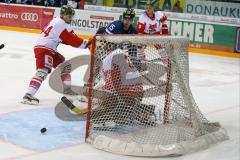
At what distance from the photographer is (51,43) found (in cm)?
529

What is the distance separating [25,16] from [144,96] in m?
9.85

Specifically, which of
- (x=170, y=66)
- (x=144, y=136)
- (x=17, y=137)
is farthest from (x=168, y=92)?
(x=17, y=137)

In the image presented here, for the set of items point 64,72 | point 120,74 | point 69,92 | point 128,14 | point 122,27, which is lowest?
point 69,92

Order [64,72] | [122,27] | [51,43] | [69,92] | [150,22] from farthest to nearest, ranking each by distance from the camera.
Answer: [150,22] → [69,92] → [64,72] → [51,43] → [122,27]

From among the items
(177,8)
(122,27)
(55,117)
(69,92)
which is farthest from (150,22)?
(177,8)

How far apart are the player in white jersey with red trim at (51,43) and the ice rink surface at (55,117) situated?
0.83 ft

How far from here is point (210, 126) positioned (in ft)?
14.4

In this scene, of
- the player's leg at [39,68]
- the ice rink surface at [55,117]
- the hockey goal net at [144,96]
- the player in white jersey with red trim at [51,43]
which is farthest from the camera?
the player's leg at [39,68]

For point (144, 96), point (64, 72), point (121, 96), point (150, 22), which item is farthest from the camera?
point (150, 22)

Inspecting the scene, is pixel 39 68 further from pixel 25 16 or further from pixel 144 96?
pixel 25 16

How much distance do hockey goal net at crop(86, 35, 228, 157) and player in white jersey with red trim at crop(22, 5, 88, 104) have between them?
790 mm

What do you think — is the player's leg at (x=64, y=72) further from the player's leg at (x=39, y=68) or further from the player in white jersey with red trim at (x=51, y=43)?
the player's leg at (x=39, y=68)

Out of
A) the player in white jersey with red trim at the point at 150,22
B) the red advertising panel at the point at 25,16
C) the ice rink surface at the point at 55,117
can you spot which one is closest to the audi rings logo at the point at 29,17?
the red advertising panel at the point at 25,16

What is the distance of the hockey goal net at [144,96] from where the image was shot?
402 centimetres
